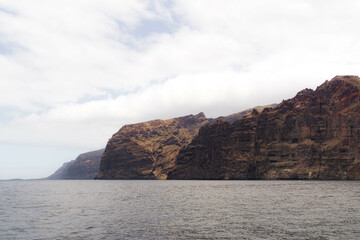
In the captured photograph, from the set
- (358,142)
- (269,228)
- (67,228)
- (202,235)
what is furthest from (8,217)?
(358,142)

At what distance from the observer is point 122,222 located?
1671 inches

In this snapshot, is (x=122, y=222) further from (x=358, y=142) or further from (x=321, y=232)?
(x=358, y=142)

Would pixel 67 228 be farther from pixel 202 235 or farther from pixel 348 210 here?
pixel 348 210

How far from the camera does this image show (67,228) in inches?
1499

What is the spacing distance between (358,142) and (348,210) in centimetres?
16843

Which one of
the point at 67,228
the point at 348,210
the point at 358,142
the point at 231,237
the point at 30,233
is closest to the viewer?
the point at 231,237

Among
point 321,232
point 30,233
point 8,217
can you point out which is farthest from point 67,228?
point 321,232

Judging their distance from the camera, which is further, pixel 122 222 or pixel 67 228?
pixel 122 222

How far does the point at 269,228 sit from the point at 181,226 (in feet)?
33.0

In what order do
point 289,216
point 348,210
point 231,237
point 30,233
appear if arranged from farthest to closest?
point 348,210
point 289,216
point 30,233
point 231,237

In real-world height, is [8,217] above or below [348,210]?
above

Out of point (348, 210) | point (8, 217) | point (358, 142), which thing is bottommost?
point (348, 210)

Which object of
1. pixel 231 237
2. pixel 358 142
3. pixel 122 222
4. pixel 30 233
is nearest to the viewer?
pixel 231 237

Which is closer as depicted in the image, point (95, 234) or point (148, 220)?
point (95, 234)
